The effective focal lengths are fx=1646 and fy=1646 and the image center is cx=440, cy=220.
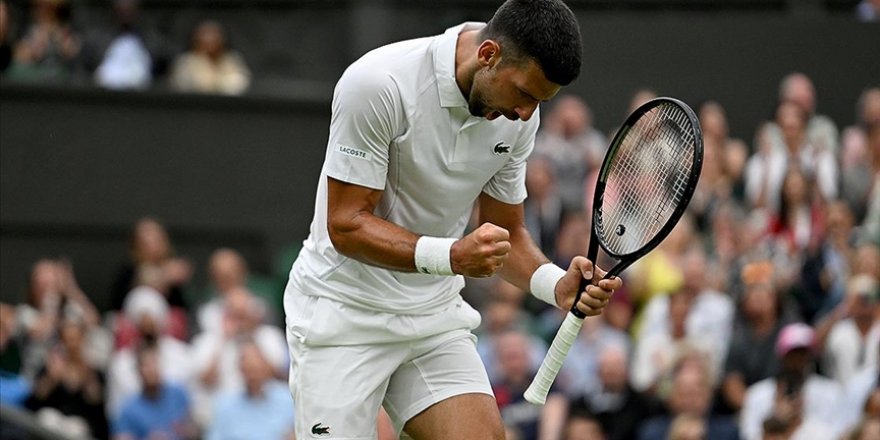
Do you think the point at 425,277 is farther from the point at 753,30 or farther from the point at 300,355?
the point at 753,30

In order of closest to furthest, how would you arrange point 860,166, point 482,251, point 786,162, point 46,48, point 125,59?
point 482,251 < point 860,166 < point 786,162 < point 46,48 < point 125,59

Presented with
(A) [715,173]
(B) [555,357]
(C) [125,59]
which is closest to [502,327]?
(A) [715,173]

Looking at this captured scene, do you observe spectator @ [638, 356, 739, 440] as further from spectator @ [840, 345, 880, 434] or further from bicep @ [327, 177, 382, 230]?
bicep @ [327, 177, 382, 230]

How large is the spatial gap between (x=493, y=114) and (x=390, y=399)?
1.15 m

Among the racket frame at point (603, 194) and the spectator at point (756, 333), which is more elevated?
the racket frame at point (603, 194)

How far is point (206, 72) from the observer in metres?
14.8

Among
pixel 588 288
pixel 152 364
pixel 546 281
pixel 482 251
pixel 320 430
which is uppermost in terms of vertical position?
pixel 482 251

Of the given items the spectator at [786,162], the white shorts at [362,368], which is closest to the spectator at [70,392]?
the spectator at [786,162]

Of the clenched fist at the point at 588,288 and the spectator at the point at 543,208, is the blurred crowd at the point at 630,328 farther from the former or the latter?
the clenched fist at the point at 588,288

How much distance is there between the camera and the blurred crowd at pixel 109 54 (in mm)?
14516

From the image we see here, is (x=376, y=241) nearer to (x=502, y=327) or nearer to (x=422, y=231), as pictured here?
(x=422, y=231)

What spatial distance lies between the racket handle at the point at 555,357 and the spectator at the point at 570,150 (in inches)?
288

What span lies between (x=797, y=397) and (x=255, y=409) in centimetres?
Answer: 358

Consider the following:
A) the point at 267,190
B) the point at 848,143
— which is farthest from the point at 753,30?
the point at 267,190
